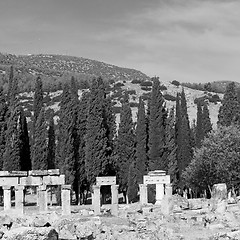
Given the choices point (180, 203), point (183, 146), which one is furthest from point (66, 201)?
point (183, 146)

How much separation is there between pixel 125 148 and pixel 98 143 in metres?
5.67

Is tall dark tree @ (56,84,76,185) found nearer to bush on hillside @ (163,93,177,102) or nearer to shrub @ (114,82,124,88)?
bush on hillside @ (163,93,177,102)

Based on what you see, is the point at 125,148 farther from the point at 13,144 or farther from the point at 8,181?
the point at 8,181

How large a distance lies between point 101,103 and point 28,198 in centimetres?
1503

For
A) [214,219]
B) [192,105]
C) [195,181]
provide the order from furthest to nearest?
[192,105]
[195,181]
[214,219]

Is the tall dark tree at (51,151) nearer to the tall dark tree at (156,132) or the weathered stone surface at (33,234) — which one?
the tall dark tree at (156,132)

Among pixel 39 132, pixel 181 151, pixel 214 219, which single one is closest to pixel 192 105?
pixel 181 151

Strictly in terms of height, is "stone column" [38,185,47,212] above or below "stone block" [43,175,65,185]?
below

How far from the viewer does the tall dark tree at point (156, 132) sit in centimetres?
4488

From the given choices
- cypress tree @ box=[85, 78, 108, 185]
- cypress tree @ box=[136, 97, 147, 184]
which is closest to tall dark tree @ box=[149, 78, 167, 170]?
cypress tree @ box=[136, 97, 147, 184]

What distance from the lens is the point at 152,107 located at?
47.3m

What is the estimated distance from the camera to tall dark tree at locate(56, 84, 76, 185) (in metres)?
40.8

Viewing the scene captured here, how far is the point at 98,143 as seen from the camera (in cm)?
4109

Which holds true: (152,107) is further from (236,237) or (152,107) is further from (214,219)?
(236,237)
